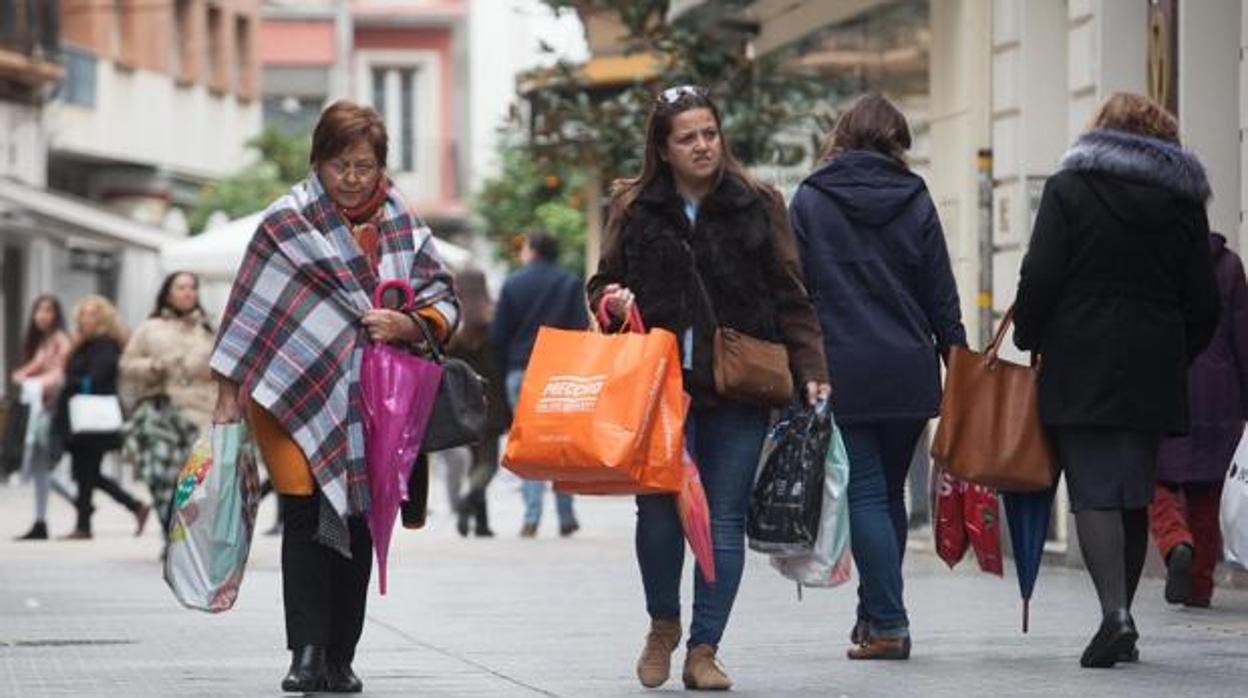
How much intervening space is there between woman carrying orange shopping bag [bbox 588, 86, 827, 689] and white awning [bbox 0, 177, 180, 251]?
29924 millimetres

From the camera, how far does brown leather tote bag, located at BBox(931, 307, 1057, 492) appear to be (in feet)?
37.8

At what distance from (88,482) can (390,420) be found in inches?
554

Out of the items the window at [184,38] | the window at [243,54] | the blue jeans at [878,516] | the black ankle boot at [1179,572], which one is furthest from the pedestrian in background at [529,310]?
the window at [243,54]

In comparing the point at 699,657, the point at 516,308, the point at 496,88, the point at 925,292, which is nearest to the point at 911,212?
the point at 925,292

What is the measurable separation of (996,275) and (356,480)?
9.13 metres

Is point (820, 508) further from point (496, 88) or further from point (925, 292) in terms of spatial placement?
point (496, 88)

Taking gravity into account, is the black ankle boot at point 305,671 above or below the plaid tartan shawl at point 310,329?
below

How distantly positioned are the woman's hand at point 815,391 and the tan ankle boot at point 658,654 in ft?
2.52

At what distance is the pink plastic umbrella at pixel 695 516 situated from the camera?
10398 mm

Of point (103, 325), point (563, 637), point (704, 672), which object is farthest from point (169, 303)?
point (704, 672)

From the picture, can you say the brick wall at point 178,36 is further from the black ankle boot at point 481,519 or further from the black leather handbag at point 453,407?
the black leather handbag at point 453,407

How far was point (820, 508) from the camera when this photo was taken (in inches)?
429

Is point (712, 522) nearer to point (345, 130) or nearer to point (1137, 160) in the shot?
point (345, 130)

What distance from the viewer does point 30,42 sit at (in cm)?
4922
